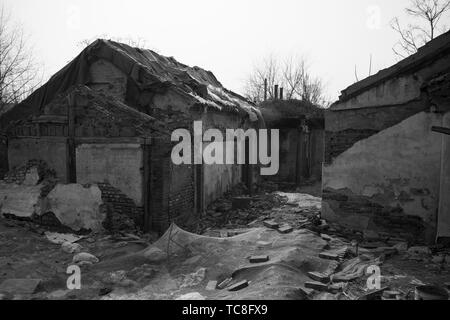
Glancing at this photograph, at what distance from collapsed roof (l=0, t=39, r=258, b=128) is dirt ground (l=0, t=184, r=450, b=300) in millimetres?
4783

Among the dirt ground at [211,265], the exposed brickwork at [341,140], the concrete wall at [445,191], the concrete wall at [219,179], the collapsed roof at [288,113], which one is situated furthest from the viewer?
the collapsed roof at [288,113]

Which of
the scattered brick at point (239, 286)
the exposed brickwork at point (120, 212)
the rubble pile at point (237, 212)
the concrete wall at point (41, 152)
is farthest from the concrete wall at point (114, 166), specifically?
the scattered brick at point (239, 286)

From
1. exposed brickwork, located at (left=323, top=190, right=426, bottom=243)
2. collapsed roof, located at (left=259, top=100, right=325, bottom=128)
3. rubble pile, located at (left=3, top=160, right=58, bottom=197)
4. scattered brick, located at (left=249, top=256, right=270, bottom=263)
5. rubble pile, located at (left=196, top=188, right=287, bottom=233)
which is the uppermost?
collapsed roof, located at (left=259, top=100, right=325, bottom=128)

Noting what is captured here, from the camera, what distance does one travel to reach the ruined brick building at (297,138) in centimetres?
1903

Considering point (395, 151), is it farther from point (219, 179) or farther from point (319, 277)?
point (219, 179)

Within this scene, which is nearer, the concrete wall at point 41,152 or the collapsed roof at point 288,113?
the concrete wall at point 41,152

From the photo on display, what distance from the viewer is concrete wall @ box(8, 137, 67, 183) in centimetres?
873

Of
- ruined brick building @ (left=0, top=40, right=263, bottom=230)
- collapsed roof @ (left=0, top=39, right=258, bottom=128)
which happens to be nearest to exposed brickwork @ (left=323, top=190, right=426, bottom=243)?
ruined brick building @ (left=0, top=40, right=263, bottom=230)

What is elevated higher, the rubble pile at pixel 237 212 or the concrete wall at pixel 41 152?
the concrete wall at pixel 41 152

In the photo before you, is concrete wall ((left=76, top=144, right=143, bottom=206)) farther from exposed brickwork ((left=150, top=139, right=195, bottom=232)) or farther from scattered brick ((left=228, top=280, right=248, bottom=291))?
scattered brick ((left=228, top=280, right=248, bottom=291))

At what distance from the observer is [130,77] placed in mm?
11078

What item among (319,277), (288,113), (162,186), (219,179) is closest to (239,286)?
(319,277)

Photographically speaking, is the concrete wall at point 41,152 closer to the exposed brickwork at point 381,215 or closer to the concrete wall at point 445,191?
the exposed brickwork at point 381,215

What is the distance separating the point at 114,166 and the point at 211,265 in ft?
11.7
